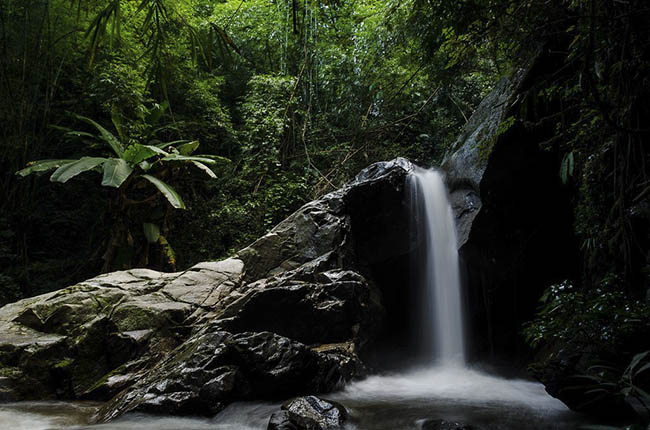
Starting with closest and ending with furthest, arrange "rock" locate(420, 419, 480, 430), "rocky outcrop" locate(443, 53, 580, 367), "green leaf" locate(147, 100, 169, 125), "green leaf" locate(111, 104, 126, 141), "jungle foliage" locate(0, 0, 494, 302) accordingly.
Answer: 1. "rock" locate(420, 419, 480, 430)
2. "rocky outcrop" locate(443, 53, 580, 367)
3. "jungle foliage" locate(0, 0, 494, 302)
4. "green leaf" locate(111, 104, 126, 141)
5. "green leaf" locate(147, 100, 169, 125)

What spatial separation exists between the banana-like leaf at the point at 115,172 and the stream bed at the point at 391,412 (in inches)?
153

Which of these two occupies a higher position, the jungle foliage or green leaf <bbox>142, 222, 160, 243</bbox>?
the jungle foliage

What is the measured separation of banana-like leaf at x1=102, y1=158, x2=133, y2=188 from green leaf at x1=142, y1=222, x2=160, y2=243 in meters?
1.18

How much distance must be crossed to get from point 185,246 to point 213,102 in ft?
11.9

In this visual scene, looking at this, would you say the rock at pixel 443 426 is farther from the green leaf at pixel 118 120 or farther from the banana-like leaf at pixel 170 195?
the green leaf at pixel 118 120

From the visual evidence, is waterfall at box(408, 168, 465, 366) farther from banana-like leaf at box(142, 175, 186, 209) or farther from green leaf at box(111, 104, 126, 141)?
green leaf at box(111, 104, 126, 141)

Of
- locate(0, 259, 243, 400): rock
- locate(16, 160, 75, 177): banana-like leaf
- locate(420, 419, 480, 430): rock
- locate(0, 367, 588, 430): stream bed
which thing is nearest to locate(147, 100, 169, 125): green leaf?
locate(16, 160, 75, 177): banana-like leaf

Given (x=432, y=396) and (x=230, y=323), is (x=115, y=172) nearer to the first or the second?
(x=230, y=323)

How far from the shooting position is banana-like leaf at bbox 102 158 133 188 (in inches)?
297

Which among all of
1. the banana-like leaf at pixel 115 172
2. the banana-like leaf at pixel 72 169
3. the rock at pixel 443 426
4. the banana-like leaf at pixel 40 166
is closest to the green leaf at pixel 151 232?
the banana-like leaf at pixel 115 172

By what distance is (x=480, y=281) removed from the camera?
6797mm

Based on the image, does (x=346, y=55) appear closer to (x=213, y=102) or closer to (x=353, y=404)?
(x=213, y=102)

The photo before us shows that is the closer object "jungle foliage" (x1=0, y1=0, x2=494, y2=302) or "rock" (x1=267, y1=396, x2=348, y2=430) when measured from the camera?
"rock" (x1=267, y1=396, x2=348, y2=430)

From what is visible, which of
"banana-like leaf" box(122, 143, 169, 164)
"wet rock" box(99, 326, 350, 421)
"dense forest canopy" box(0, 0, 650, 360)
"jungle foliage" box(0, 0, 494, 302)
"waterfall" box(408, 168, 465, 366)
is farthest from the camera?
"jungle foliage" box(0, 0, 494, 302)
